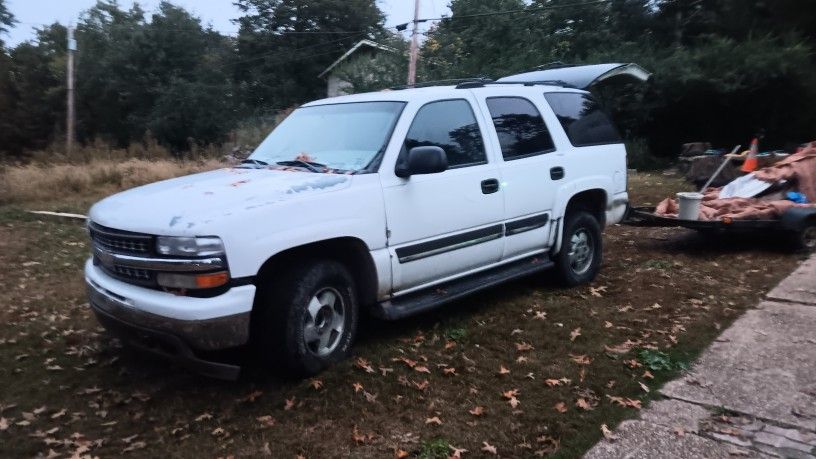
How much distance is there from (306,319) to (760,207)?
6.06 metres

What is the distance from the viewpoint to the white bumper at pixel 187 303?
373cm

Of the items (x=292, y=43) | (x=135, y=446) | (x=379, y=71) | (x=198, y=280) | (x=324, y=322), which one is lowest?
(x=135, y=446)

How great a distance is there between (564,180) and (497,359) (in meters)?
2.11

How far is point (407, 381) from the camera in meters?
4.45

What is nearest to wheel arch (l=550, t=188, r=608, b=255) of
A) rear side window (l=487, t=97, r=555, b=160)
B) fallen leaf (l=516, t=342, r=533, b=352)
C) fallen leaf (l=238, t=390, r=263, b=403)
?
rear side window (l=487, t=97, r=555, b=160)

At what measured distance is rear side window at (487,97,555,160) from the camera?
5.72 m

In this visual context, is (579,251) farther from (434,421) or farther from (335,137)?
(434,421)

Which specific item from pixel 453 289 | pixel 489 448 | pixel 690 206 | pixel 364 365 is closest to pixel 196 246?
pixel 364 365

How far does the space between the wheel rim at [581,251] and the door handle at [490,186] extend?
1.36 metres

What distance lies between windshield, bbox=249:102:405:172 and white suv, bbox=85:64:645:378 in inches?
0.6

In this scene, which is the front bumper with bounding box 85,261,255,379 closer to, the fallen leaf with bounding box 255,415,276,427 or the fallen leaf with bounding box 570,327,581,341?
the fallen leaf with bounding box 255,415,276,427

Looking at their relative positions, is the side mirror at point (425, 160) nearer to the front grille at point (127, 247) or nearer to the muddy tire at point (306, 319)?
the muddy tire at point (306, 319)

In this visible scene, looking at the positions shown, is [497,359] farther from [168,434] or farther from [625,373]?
[168,434]

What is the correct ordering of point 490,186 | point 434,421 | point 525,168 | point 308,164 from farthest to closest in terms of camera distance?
point 525,168, point 490,186, point 308,164, point 434,421
